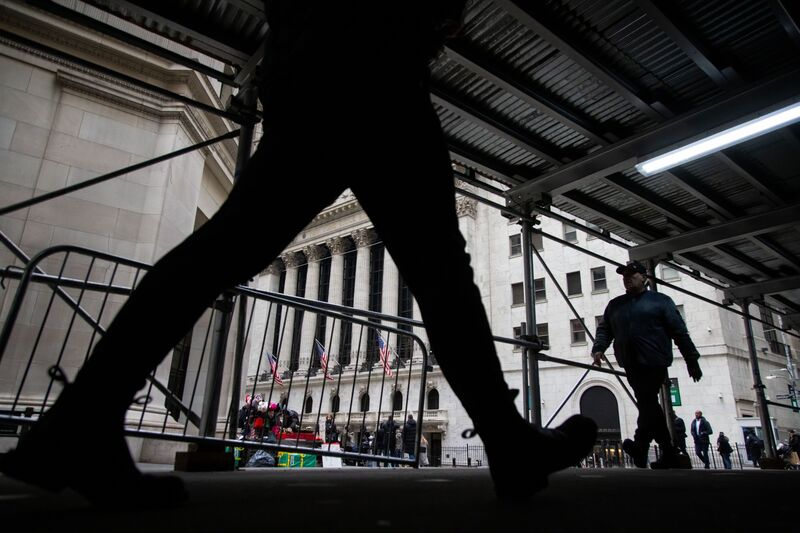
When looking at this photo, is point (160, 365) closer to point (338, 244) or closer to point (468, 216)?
point (468, 216)

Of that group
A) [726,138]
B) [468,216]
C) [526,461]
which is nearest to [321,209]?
[526,461]

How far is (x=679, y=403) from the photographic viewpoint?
2755 centimetres

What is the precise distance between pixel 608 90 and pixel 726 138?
1404mm

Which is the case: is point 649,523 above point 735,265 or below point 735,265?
below

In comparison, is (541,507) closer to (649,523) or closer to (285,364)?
(649,523)

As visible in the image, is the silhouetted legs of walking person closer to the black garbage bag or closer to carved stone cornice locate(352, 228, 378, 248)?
the black garbage bag

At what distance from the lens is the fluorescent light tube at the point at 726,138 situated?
Result: 521 cm

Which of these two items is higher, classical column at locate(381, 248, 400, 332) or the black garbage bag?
classical column at locate(381, 248, 400, 332)

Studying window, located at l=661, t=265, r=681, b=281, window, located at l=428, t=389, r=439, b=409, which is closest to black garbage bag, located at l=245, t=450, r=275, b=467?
window, located at l=661, t=265, r=681, b=281

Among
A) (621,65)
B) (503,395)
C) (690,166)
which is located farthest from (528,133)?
(503,395)

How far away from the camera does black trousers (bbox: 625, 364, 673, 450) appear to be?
5141mm

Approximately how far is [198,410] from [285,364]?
39844mm

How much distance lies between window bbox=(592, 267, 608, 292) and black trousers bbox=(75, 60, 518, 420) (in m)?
33.9

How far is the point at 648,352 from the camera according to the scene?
5.24m
